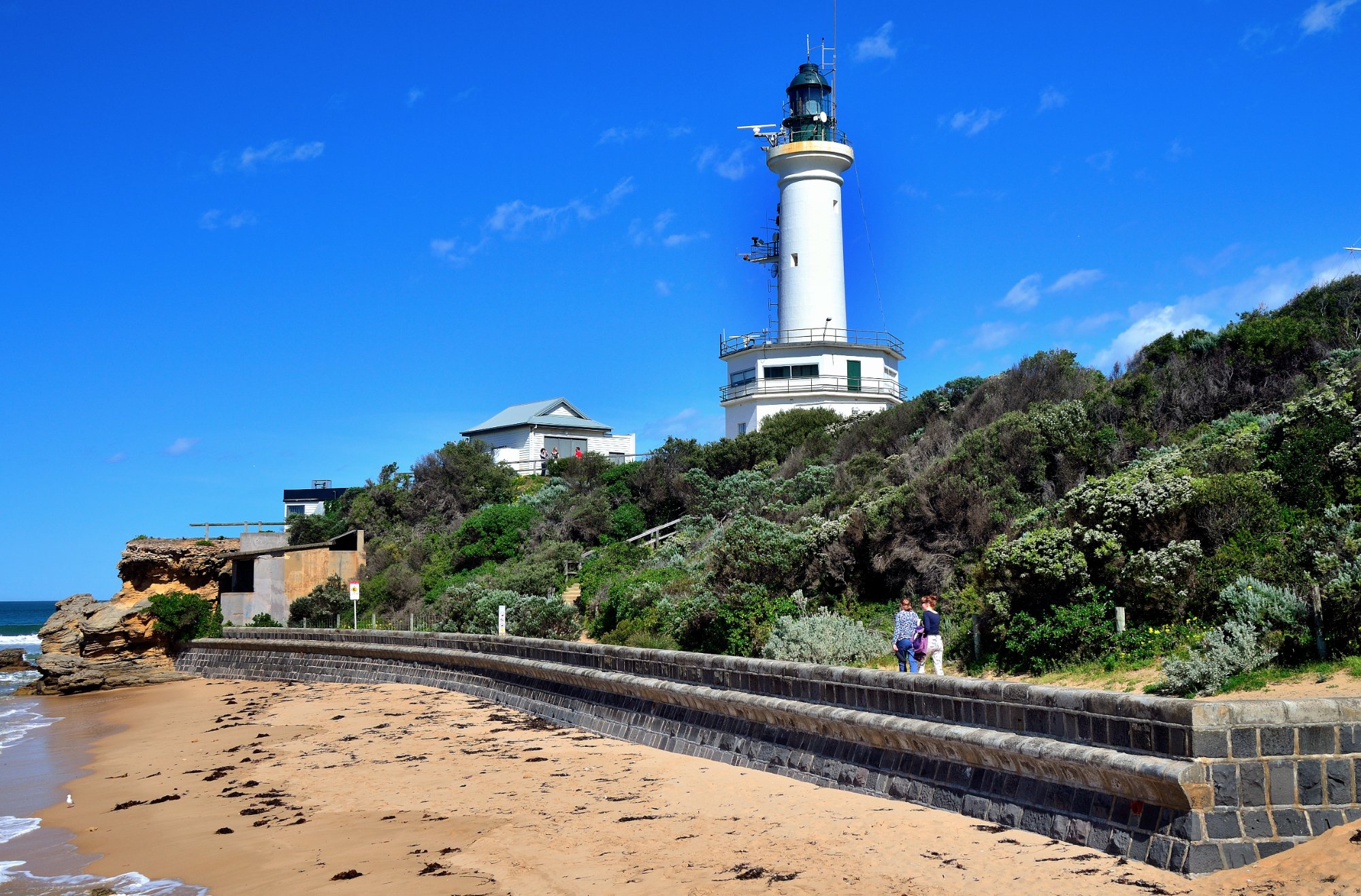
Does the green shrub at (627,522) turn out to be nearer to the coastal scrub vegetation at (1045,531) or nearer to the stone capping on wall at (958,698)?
the coastal scrub vegetation at (1045,531)

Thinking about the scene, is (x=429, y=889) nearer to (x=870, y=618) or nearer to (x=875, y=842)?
(x=875, y=842)

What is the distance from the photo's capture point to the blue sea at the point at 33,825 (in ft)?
28.0

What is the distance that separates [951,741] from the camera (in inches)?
314

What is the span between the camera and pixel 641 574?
72.8ft

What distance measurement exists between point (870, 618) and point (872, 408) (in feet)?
67.1

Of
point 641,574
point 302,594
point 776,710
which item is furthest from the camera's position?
point 302,594

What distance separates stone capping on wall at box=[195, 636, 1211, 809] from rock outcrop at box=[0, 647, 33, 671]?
2837 cm

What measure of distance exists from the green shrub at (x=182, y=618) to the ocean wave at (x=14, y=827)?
18726mm

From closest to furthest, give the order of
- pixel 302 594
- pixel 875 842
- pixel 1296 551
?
pixel 875 842, pixel 1296 551, pixel 302 594

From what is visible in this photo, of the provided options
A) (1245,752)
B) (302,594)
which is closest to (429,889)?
(1245,752)

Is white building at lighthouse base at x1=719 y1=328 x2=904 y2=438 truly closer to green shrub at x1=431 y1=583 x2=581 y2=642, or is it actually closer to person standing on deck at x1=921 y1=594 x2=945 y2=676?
green shrub at x1=431 y1=583 x2=581 y2=642

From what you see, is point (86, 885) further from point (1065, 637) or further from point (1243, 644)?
point (1243, 644)

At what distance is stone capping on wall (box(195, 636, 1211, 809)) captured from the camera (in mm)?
6168

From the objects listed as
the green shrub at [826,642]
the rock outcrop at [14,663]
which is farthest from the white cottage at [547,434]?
the green shrub at [826,642]
